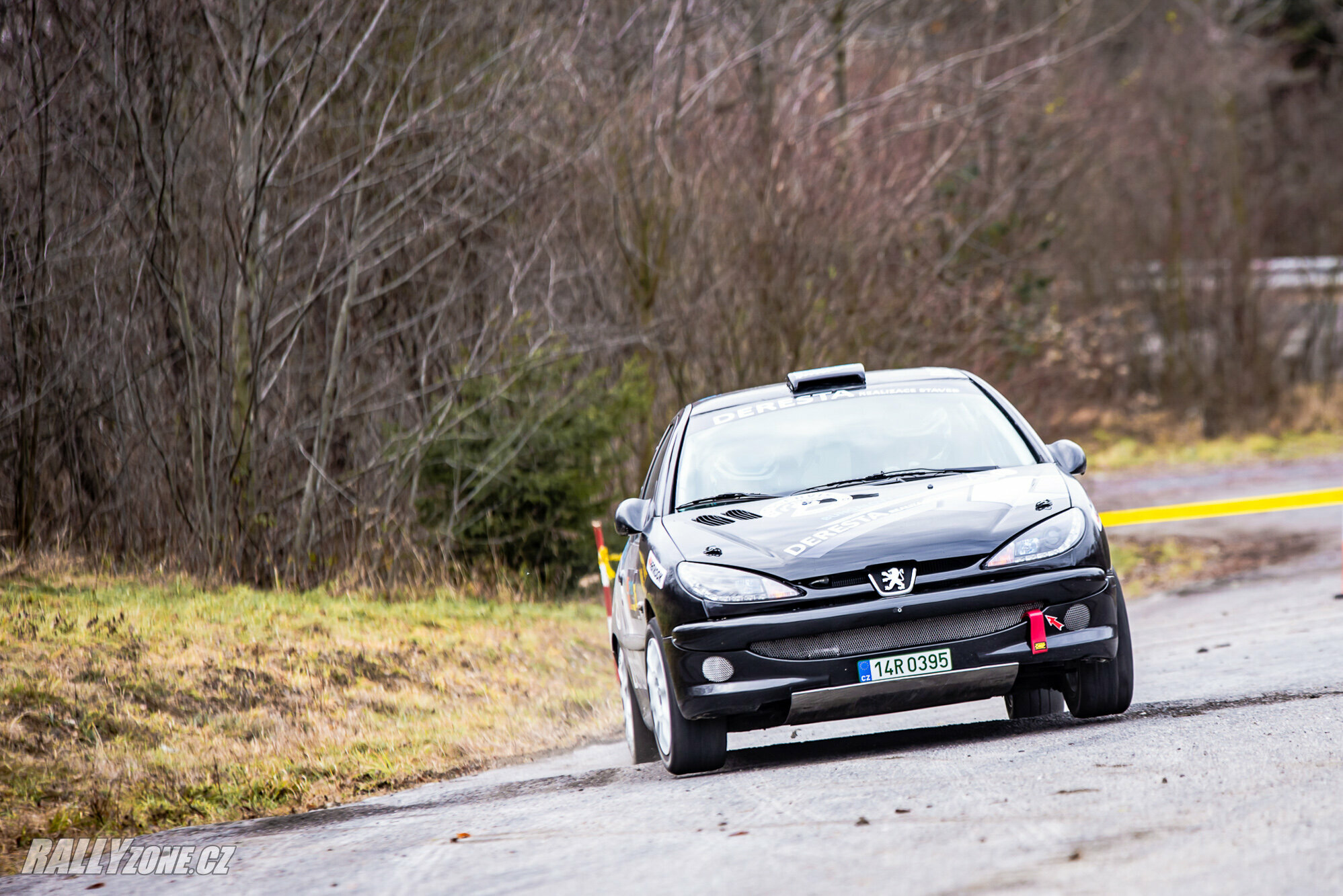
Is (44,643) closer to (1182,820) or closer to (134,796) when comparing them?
(134,796)

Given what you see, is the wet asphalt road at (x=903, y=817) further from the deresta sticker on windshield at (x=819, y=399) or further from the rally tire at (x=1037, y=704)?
the deresta sticker on windshield at (x=819, y=399)

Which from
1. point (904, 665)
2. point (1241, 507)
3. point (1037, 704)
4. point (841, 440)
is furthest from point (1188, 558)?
point (904, 665)

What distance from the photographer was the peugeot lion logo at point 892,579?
6.95 m

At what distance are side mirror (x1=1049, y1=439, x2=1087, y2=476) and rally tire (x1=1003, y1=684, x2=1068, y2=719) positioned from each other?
1.12 meters

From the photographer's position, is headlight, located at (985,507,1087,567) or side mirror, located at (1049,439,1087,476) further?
side mirror, located at (1049,439,1087,476)

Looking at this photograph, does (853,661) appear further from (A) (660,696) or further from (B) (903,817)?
(B) (903,817)

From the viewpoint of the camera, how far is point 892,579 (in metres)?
6.96

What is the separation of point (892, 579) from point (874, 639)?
0.26 meters

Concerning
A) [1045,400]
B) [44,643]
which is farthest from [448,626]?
[1045,400]

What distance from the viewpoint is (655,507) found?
835 centimetres

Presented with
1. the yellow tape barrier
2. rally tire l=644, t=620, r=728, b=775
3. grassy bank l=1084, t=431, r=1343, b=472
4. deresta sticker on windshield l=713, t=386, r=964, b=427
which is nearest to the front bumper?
rally tire l=644, t=620, r=728, b=775

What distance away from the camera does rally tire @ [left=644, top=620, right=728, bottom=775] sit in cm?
728

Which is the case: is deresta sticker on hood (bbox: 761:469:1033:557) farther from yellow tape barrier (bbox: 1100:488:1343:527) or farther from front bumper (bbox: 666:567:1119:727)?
yellow tape barrier (bbox: 1100:488:1343:527)

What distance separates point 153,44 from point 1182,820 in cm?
1127
